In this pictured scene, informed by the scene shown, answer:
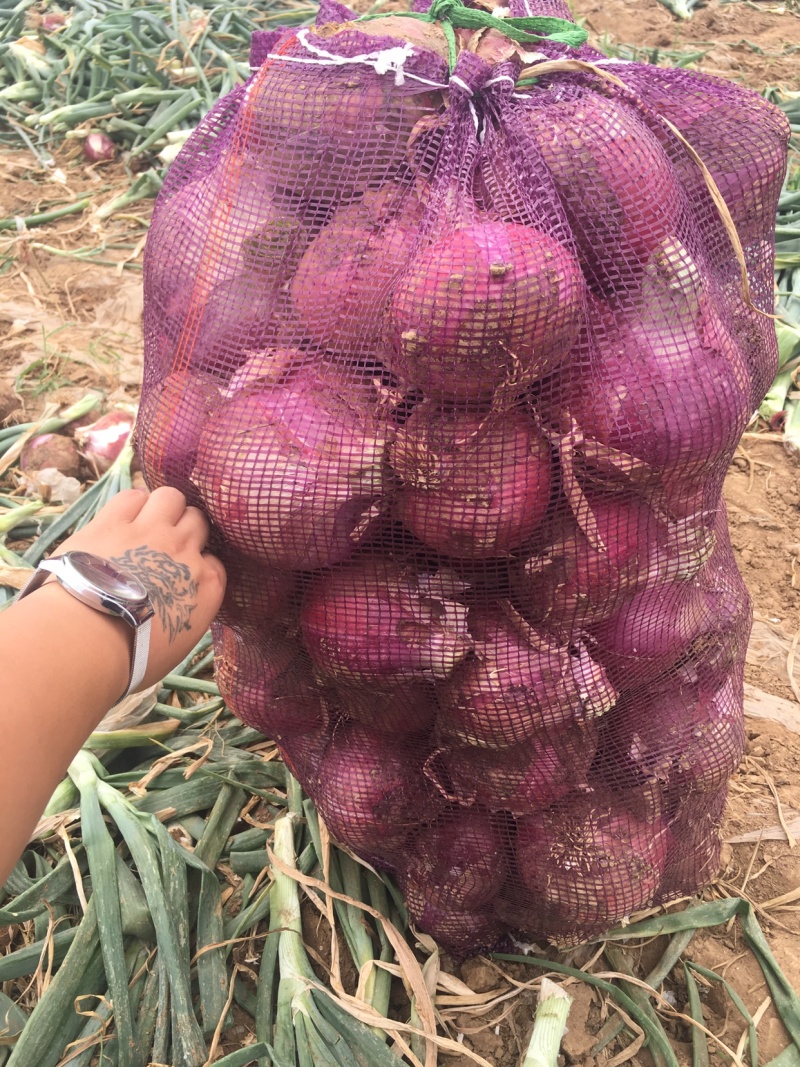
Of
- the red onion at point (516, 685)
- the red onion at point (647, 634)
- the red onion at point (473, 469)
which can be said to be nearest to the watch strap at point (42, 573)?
the red onion at point (473, 469)

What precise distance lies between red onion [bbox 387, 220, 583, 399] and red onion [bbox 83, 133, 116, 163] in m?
3.56

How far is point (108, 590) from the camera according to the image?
2.61 ft

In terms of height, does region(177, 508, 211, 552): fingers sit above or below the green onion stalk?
above

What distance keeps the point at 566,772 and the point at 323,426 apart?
1.84ft

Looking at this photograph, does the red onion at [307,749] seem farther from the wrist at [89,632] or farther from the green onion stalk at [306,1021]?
the wrist at [89,632]

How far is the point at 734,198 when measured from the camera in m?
1.08

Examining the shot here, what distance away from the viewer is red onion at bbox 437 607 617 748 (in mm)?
998

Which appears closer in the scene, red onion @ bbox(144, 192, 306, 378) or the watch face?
the watch face

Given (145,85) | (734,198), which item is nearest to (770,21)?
(145,85)

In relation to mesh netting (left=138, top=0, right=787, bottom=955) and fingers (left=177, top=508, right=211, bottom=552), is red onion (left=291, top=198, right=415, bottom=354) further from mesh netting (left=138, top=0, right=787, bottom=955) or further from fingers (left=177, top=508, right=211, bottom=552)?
fingers (left=177, top=508, right=211, bottom=552)

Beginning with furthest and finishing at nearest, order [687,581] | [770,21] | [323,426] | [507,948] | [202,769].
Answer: [770,21], [202,769], [507,948], [687,581], [323,426]

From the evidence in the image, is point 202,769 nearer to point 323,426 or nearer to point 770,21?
point 323,426

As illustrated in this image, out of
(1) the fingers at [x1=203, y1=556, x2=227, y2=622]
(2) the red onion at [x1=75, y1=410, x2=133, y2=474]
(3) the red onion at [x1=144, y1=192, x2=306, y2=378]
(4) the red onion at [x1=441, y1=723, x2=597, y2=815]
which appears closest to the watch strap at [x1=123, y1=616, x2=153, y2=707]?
(1) the fingers at [x1=203, y1=556, x2=227, y2=622]

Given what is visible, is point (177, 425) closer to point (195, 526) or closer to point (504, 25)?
point (195, 526)
